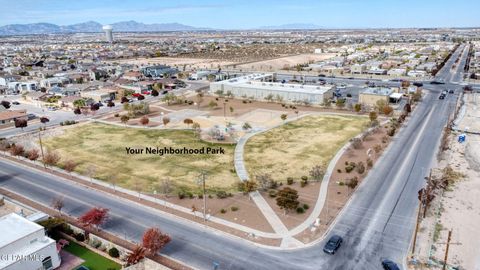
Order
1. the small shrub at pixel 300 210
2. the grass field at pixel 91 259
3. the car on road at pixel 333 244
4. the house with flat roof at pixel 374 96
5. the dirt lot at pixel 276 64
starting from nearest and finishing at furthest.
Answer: the grass field at pixel 91 259
the car on road at pixel 333 244
the small shrub at pixel 300 210
the house with flat roof at pixel 374 96
the dirt lot at pixel 276 64

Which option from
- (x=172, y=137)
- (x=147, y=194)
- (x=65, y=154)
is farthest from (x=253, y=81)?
(x=147, y=194)

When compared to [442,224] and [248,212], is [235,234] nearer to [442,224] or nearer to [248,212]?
[248,212]

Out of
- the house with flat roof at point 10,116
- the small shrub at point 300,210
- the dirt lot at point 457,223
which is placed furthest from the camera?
the house with flat roof at point 10,116

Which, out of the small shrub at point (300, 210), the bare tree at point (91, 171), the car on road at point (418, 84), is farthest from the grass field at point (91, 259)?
the car on road at point (418, 84)

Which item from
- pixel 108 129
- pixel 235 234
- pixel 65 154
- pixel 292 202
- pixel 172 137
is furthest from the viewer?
pixel 108 129

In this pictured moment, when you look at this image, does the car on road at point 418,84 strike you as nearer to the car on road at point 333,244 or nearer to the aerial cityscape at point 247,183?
the aerial cityscape at point 247,183
